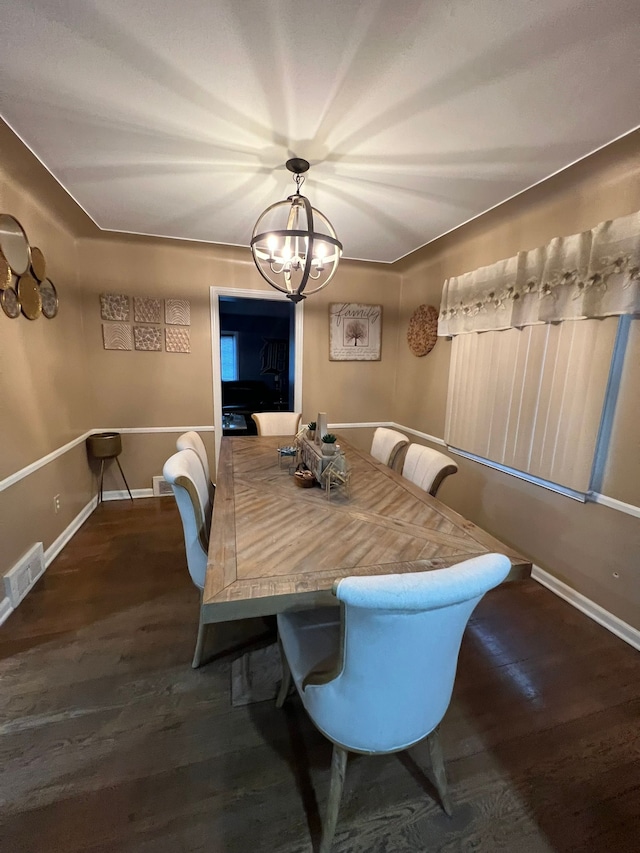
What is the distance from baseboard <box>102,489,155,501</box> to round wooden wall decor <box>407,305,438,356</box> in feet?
10.4

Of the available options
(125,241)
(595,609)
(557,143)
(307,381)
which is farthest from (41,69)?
(595,609)

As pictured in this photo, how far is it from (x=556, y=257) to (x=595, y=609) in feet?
6.85

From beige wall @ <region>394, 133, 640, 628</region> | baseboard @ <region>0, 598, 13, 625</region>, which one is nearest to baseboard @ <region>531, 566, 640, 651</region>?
beige wall @ <region>394, 133, 640, 628</region>

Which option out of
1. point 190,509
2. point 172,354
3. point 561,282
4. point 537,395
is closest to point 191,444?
point 190,509

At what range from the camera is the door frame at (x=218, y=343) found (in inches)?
135

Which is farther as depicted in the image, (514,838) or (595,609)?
(595,609)

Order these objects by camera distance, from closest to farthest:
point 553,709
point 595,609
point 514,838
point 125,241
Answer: point 514,838
point 553,709
point 595,609
point 125,241

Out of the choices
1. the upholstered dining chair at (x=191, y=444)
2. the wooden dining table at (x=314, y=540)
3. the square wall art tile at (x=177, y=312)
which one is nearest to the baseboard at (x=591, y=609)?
the wooden dining table at (x=314, y=540)

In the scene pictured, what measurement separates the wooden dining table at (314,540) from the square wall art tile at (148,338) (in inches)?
81.6

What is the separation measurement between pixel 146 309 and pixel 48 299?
869 millimetres

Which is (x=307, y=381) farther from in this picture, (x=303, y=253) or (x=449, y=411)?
(x=303, y=253)

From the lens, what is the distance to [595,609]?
196cm

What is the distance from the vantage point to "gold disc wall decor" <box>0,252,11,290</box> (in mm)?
1860

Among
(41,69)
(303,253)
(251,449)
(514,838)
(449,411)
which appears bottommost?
(514,838)
